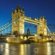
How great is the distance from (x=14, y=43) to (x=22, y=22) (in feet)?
15.6

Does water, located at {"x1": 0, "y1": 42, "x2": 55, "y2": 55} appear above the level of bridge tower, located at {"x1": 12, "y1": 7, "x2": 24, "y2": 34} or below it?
below

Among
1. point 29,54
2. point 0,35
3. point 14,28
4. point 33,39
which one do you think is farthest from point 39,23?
point 29,54

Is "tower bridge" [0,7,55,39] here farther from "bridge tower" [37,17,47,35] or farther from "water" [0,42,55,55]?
"water" [0,42,55,55]

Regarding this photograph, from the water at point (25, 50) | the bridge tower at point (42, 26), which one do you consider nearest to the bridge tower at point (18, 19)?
the bridge tower at point (42, 26)

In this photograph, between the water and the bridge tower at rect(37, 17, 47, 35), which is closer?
the water

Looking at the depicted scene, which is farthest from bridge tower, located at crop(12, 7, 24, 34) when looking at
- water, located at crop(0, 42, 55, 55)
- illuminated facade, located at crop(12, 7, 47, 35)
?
water, located at crop(0, 42, 55, 55)

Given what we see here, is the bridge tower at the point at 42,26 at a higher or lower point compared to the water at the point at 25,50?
higher

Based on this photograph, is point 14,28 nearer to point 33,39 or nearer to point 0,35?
point 33,39

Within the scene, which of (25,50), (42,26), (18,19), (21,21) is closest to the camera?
(25,50)

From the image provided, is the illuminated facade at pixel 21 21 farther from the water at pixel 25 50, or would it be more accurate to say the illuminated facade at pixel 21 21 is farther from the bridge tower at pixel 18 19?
the water at pixel 25 50

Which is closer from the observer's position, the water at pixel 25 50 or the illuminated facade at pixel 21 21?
the water at pixel 25 50

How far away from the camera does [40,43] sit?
23.9 m

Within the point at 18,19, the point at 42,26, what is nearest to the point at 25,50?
the point at 18,19

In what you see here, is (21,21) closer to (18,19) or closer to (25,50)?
(18,19)
